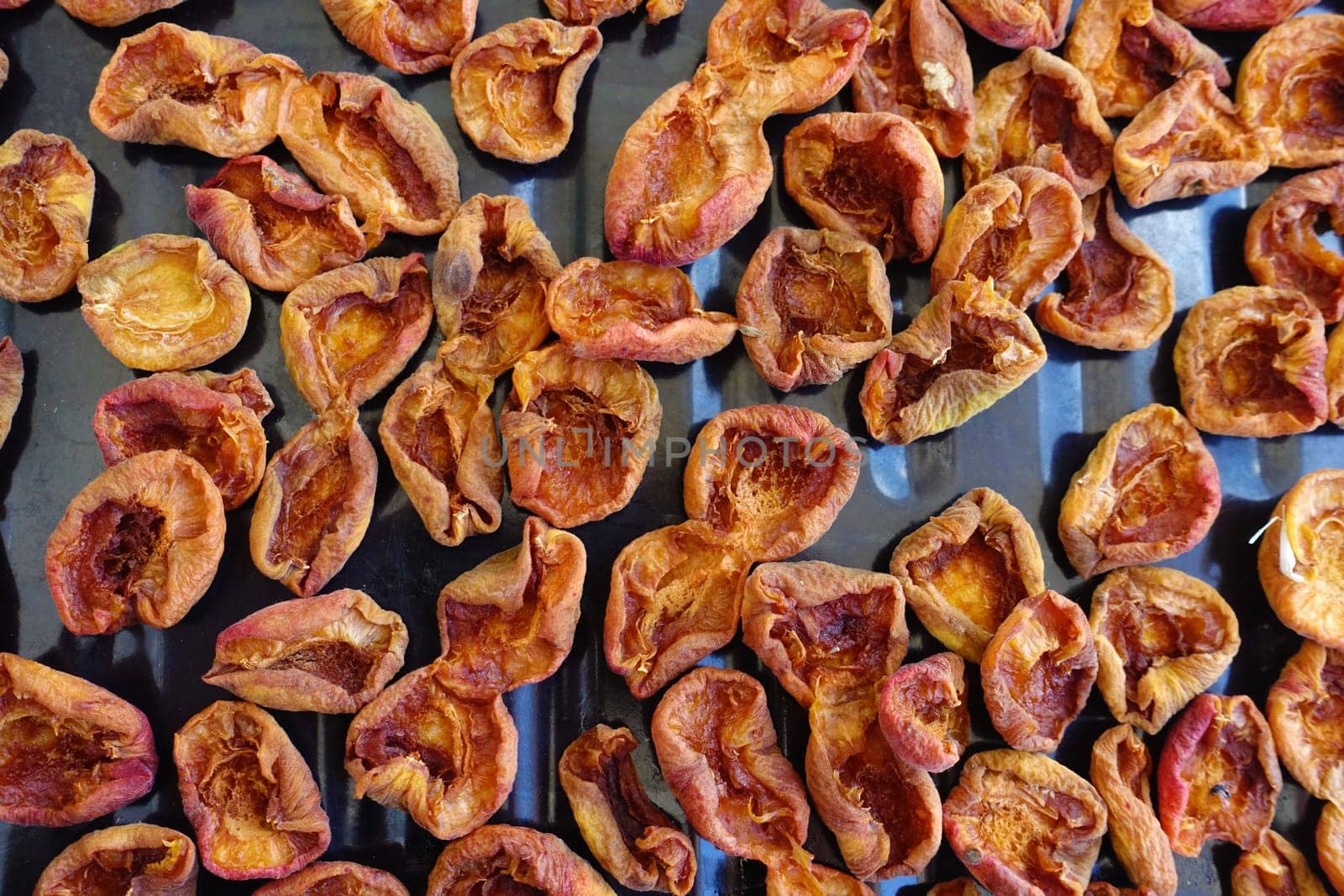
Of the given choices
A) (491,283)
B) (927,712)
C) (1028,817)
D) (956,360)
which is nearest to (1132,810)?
(1028,817)

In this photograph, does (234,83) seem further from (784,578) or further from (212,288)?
(784,578)

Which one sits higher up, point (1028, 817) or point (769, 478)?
point (769, 478)

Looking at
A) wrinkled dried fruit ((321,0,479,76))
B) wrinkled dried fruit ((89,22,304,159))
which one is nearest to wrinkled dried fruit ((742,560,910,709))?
wrinkled dried fruit ((321,0,479,76))

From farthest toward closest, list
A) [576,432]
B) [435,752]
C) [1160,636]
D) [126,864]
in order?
[1160,636]
[576,432]
[435,752]
[126,864]

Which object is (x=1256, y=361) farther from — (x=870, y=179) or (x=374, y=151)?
(x=374, y=151)

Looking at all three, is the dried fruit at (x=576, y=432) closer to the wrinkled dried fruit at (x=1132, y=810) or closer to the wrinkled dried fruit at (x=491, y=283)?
the wrinkled dried fruit at (x=491, y=283)

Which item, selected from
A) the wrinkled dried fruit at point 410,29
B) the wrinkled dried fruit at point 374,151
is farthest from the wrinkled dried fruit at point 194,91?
the wrinkled dried fruit at point 410,29

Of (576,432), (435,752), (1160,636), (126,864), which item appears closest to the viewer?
(126,864)

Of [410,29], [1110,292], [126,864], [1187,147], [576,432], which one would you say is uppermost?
[410,29]
